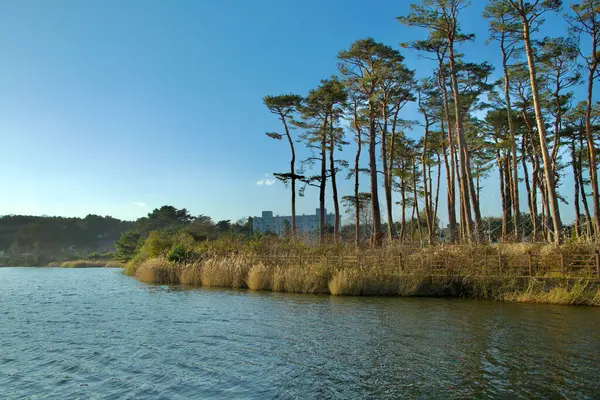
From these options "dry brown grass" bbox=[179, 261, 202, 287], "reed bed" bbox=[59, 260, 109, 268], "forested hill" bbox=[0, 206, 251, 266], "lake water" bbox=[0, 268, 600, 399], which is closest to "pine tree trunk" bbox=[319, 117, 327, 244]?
"dry brown grass" bbox=[179, 261, 202, 287]

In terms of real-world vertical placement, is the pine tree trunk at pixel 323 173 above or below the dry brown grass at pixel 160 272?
above

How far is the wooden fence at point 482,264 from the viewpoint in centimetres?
1333

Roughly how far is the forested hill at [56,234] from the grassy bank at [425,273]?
7614cm

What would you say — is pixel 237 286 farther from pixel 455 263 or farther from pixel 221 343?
pixel 221 343

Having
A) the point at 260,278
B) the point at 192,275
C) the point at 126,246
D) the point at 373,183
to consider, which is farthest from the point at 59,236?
the point at 260,278

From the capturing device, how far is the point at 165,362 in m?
7.20

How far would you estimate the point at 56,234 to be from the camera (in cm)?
9406

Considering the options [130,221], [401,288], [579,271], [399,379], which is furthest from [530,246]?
[130,221]

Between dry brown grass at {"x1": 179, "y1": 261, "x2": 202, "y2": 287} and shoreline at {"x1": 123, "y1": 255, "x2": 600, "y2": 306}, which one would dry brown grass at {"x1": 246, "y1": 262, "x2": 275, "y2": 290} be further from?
dry brown grass at {"x1": 179, "y1": 261, "x2": 202, "y2": 287}

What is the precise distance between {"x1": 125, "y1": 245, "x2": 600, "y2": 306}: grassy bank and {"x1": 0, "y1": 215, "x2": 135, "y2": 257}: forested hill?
7614 cm

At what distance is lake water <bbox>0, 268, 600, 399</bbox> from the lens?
19.1ft

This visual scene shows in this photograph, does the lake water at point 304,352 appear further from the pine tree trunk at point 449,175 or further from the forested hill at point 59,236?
the forested hill at point 59,236

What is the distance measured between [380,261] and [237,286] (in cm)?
684

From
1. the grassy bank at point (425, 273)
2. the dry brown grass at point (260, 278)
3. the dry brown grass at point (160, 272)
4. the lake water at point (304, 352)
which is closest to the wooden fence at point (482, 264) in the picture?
the grassy bank at point (425, 273)
